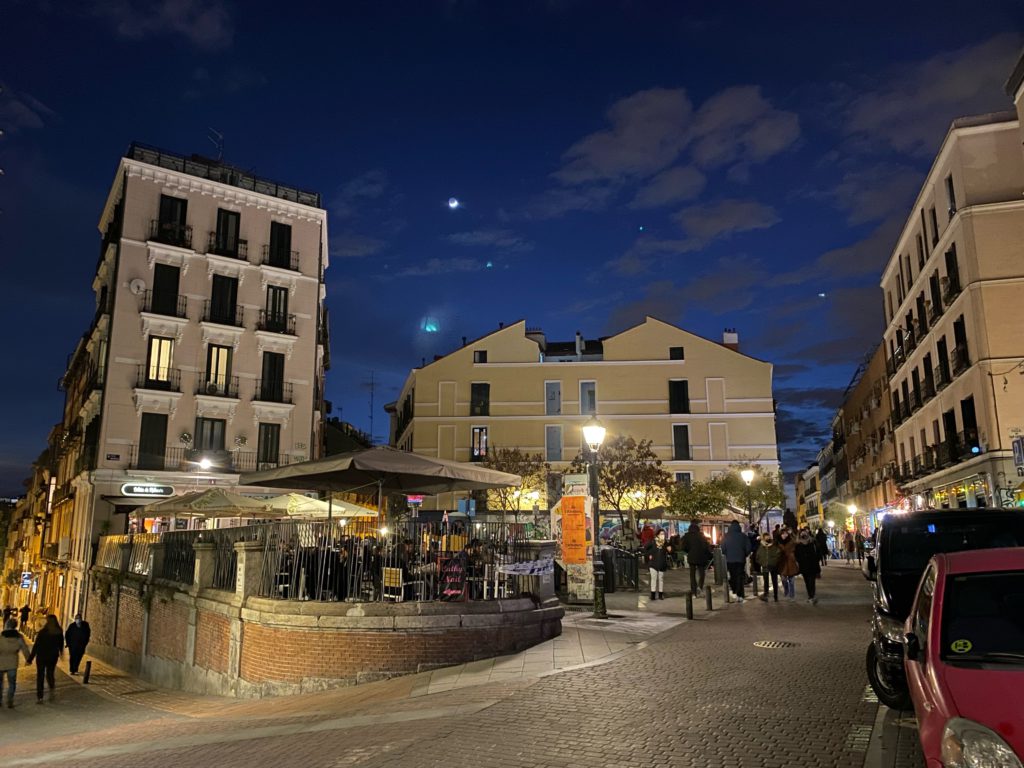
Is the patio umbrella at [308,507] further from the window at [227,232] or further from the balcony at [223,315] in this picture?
the window at [227,232]

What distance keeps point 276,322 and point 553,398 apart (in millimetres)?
20140

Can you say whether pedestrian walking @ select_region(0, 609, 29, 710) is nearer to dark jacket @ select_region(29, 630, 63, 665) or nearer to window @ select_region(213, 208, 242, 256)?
dark jacket @ select_region(29, 630, 63, 665)

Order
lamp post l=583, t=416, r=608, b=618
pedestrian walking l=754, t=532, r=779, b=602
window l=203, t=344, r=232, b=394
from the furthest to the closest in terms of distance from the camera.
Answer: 1. window l=203, t=344, r=232, b=394
2. pedestrian walking l=754, t=532, r=779, b=602
3. lamp post l=583, t=416, r=608, b=618

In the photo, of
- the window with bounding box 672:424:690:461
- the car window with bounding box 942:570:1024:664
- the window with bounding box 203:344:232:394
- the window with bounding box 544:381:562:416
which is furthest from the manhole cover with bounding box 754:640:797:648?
A: the window with bounding box 544:381:562:416

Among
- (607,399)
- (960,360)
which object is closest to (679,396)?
(607,399)

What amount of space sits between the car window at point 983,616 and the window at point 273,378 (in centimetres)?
3340

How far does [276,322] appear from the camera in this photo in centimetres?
3584

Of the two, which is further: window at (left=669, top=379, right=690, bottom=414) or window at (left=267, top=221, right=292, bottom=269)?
window at (left=669, top=379, right=690, bottom=414)

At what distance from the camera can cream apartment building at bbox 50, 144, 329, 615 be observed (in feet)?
104

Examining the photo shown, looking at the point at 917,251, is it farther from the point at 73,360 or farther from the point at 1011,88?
the point at 73,360

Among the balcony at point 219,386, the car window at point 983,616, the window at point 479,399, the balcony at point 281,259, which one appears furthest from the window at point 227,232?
the car window at point 983,616

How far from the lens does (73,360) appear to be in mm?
50000

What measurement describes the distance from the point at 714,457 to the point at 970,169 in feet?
76.0

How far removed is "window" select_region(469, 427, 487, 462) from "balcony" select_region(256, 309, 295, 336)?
17020 mm
